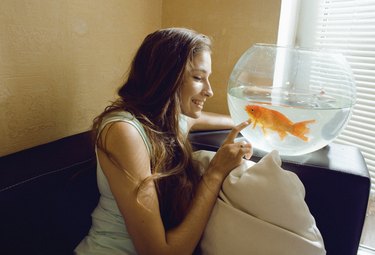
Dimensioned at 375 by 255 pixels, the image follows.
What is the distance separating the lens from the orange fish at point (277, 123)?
0.89 metres

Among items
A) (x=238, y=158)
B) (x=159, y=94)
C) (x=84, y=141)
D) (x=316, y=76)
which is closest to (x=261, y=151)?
(x=238, y=158)

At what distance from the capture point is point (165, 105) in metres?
0.93

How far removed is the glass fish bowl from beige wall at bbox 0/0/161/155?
558 mm

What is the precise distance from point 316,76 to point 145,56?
56 cm

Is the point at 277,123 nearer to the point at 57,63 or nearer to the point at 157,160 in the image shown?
the point at 157,160

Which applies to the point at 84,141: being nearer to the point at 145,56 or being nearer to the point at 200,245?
the point at 145,56

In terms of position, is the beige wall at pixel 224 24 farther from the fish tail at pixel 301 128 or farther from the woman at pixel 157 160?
the fish tail at pixel 301 128

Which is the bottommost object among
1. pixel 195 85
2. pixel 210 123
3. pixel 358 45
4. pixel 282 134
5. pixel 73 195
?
pixel 73 195

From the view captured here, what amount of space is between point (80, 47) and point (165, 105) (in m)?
0.44

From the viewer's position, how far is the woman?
0.80m

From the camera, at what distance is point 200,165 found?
102 cm

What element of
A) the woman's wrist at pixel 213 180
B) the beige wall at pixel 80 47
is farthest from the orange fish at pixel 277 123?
the beige wall at pixel 80 47

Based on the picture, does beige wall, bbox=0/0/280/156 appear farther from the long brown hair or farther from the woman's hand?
the woman's hand

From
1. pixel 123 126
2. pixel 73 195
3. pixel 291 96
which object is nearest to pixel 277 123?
pixel 291 96
